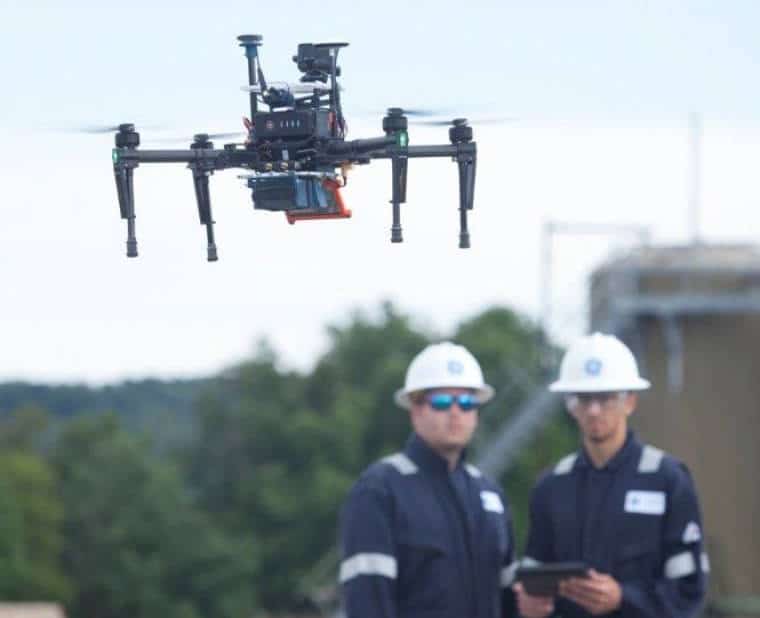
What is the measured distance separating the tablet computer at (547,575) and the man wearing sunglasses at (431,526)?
0.38m

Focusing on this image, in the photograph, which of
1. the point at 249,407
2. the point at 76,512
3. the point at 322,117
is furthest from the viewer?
the point at 249,407

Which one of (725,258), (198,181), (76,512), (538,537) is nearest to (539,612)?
(538,537)

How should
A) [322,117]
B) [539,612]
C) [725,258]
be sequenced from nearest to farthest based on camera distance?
1. [322,117]
2. [539,612]
3. [725,258]

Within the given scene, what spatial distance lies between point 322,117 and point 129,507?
85075mm

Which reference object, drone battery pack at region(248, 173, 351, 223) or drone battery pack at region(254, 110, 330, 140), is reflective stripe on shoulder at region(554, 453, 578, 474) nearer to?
drone battery pack at region(248, 173, 351, 223)

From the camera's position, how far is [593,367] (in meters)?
15.3

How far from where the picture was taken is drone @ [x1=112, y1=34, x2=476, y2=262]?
12.0 metres

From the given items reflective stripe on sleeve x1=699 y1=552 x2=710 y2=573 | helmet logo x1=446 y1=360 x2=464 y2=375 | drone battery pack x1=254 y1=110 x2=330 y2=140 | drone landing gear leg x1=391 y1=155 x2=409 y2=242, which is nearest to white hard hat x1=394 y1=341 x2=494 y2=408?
helmet logo x1=446 y1=360 x2=464 y2=375

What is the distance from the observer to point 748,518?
59.2m

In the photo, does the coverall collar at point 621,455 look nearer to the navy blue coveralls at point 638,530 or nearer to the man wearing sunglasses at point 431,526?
the navy blue coveralls at point 638,530

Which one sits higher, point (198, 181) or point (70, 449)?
point (198, 181)

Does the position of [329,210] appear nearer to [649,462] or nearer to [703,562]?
[649,462]

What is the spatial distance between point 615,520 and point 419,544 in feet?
3.15

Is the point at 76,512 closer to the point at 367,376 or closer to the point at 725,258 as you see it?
the point at 367,376
